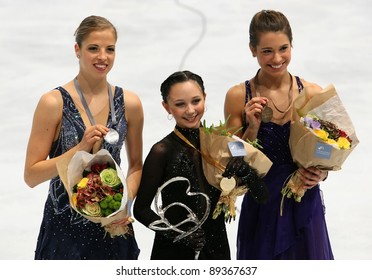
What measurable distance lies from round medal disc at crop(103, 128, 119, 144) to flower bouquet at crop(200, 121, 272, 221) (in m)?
0.41

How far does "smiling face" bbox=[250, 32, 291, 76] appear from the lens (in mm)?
4633

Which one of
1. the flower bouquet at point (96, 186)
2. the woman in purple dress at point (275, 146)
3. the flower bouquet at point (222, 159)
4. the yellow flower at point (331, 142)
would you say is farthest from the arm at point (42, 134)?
the yellow flower at point (331, 142)

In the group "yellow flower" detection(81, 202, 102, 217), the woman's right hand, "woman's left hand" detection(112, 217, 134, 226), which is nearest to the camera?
"yellow flower" detection(81, 202, 102, 217)

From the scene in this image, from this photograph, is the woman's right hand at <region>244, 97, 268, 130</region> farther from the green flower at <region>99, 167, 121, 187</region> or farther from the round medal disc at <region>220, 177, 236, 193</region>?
the green flower at <region>99, 167, 121, 187</region>

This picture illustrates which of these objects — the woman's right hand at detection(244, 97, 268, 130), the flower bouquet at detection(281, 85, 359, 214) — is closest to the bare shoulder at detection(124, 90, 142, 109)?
the woman's right hand at detection(244, 97, 268, 130)

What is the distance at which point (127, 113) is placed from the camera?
15.1ft

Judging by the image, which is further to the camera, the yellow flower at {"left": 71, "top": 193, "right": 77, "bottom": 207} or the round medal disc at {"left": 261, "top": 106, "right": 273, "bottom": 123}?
the round medal disc at {"left": 261, "top": 106, "right": 273, "bottom": 123}

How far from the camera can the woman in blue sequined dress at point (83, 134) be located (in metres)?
4.45

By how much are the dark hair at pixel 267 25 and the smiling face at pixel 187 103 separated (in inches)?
19.3

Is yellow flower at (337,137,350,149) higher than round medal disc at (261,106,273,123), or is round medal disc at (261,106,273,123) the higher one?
round medal disc at (261,106,273,123)
